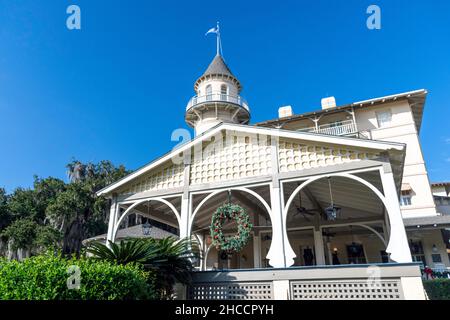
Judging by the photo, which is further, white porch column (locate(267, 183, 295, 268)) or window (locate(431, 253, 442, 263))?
window (locate(431, 253, 442, 263))

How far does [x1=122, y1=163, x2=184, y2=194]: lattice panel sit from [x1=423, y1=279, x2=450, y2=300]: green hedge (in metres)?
9.91

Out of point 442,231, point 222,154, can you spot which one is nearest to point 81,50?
point 222,154

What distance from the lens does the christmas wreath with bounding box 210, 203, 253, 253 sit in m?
7.26

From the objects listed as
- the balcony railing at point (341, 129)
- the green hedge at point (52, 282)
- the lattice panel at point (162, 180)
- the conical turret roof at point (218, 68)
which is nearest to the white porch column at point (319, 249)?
the lattice panel at point (162, 180)

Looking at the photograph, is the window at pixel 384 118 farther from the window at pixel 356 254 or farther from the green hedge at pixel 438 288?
the green hedge at pixel 438 288

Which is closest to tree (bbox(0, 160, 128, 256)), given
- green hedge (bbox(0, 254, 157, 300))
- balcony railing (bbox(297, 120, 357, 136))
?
→ balcony railing (bbox(297, 120, 357, 136))

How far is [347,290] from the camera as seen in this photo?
239 inches

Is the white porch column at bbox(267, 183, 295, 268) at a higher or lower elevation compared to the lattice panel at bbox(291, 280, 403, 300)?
higher

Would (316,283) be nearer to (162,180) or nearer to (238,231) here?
(238,231)

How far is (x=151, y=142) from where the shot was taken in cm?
1811

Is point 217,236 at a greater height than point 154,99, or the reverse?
point 154,99

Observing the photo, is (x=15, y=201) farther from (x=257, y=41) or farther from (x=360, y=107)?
(x=360, y=107)

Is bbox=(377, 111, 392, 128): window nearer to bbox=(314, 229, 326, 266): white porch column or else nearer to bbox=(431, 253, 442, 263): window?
bbox=(431, 253, 442, 263): window
